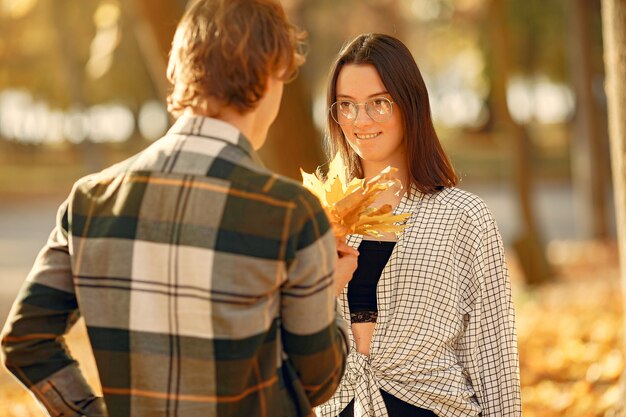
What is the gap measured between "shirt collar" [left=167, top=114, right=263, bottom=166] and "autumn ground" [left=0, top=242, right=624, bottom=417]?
3.85 metres

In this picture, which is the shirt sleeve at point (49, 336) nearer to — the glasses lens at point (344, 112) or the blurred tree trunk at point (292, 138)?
the glasses lens at point (344, 112)

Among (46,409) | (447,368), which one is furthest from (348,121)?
(46,409)

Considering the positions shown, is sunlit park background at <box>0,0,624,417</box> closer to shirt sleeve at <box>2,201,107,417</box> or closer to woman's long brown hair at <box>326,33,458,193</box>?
woman's long brown hair at <box>326,33,458,193</box>

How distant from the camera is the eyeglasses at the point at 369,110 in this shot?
311 centimetres

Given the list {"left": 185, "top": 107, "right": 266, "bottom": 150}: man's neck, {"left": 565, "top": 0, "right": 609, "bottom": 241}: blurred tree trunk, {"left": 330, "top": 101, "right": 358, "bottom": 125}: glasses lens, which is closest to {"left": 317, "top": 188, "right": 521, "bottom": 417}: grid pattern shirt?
{"left": 330, "top": 101, "right": 358, "bottom": 125}: glasses lens

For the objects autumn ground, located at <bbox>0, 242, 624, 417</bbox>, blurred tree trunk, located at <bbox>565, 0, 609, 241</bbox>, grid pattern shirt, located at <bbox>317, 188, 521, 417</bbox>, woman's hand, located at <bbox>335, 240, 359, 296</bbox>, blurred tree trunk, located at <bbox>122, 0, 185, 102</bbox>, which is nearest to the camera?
woman's hand, located at <bbox>335, 240, 359, 296</bbox>

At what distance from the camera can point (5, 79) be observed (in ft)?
116

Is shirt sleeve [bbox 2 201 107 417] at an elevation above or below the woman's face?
below

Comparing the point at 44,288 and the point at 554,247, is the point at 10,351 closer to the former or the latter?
the point at 44,288

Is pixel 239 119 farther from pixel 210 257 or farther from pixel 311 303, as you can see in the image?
pixel 311 303

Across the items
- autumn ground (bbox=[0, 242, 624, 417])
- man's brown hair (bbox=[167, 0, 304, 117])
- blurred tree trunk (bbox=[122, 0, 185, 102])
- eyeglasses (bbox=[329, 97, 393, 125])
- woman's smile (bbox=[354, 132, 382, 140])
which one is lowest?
autumn ground (bbox=[0, 242, 624, 417])

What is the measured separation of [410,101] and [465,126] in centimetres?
4749

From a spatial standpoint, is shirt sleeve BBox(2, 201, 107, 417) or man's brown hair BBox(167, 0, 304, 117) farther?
shirt sleeve BBox(2, 201, 107, 417)

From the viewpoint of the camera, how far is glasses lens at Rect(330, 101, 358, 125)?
315cm
